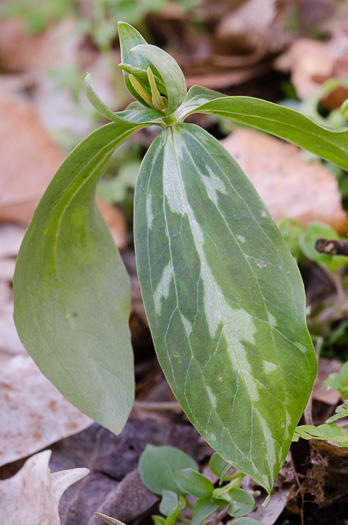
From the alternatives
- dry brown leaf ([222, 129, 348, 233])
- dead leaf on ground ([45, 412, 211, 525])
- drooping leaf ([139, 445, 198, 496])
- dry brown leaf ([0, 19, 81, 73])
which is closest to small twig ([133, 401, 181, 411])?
dead leaf on ground ([45, 412, 211, 525])

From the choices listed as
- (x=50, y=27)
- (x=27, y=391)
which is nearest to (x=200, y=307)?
(x=27, y=391)

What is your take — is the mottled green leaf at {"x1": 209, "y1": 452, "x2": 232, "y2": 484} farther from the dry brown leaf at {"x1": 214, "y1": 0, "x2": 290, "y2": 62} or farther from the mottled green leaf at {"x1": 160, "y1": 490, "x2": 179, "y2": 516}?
the dry brown leaf at {"x1": 214, "y1": 0, "x2": 290, "y2": 62}

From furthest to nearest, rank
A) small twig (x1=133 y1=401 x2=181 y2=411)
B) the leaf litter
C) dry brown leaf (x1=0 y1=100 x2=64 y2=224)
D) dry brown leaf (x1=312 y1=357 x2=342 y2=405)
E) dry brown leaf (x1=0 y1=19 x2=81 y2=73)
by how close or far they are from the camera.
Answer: dry brown leaf (x1=0 y1=19 x2=81 y2=73)
dry brown leaf (x1=0 y1=100 x2=64 y2=224)
small twig (x1=133 y1=401 x2=181 y2=411)
dry brown leaf (x1=312 y1=357 x2=342 y2=405)
the leaf litter

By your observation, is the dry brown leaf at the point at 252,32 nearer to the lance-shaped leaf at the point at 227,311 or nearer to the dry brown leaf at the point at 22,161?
the dry brown leaf at the point at 22,161

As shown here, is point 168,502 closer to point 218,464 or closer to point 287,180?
point 218,464

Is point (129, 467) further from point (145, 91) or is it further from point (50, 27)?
point (50, 27)

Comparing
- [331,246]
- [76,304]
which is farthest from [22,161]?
[331,246]
